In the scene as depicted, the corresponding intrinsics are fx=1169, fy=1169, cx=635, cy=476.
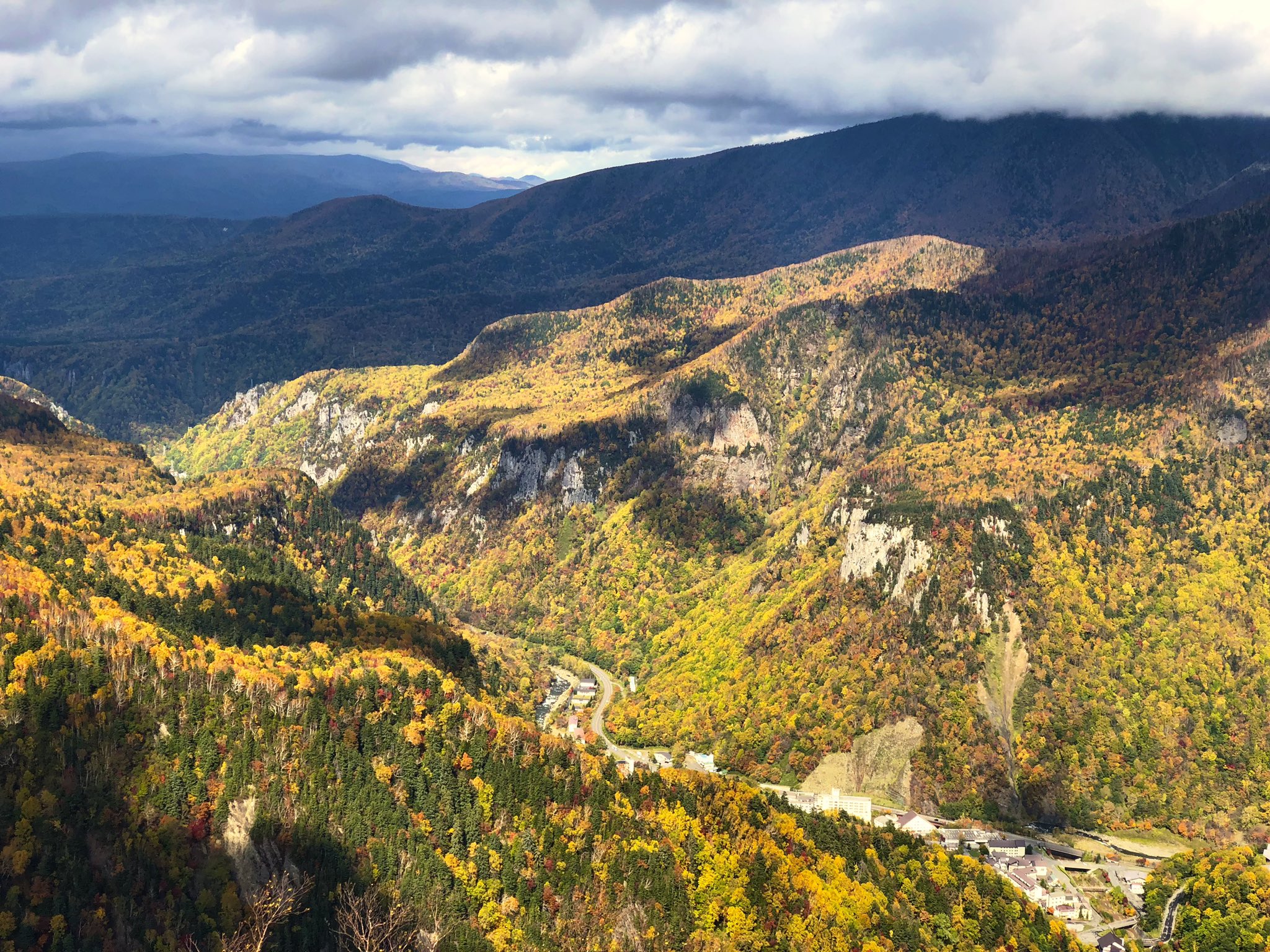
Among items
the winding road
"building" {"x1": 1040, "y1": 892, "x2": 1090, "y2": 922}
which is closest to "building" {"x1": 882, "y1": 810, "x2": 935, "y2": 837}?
"building" {"x1": 1040, "y1": 892, "x2": 1090, "y2": 922}

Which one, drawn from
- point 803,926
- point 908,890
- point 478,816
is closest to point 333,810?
point 478,816

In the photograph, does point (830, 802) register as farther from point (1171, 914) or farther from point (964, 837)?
point (1171, 914)

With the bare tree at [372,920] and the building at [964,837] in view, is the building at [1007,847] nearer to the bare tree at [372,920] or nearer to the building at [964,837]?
the building at [964,837]

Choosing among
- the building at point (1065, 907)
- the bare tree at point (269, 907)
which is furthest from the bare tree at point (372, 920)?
the building at point (1065, 907)

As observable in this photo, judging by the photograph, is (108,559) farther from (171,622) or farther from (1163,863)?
(1163,863)

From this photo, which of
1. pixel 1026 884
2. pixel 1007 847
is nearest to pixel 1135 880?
pixel 1007 847

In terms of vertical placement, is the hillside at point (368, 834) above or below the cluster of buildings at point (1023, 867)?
above
